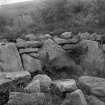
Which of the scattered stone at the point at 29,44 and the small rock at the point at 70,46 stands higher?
the scattered stone at the point at 29,44

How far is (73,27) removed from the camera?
870 centimetres

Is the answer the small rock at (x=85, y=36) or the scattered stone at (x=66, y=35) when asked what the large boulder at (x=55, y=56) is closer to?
the scattered stone at (x=66, y=35)

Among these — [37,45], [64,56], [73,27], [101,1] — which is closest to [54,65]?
[64,56]

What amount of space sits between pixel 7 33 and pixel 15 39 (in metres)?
0.75

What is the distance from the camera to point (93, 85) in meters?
5.58

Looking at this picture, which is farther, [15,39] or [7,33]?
[7,33]

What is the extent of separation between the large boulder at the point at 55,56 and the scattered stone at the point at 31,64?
28 cm

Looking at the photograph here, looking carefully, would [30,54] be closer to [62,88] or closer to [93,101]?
[62,88]

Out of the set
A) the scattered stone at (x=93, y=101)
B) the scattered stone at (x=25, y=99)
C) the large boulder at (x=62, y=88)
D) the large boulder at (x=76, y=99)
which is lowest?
the scattered stone at (x=93, y=101)

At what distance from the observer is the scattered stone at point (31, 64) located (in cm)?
696

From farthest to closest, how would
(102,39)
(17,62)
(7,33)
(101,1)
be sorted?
(101,1) → (7,33) → (102,39) → (17,62)

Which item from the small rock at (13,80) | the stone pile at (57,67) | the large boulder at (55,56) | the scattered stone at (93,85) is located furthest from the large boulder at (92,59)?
the small rock at (13,80)

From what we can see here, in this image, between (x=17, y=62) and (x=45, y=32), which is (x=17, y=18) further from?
(x=17, y=62)

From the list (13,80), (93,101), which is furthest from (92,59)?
(13,80)
